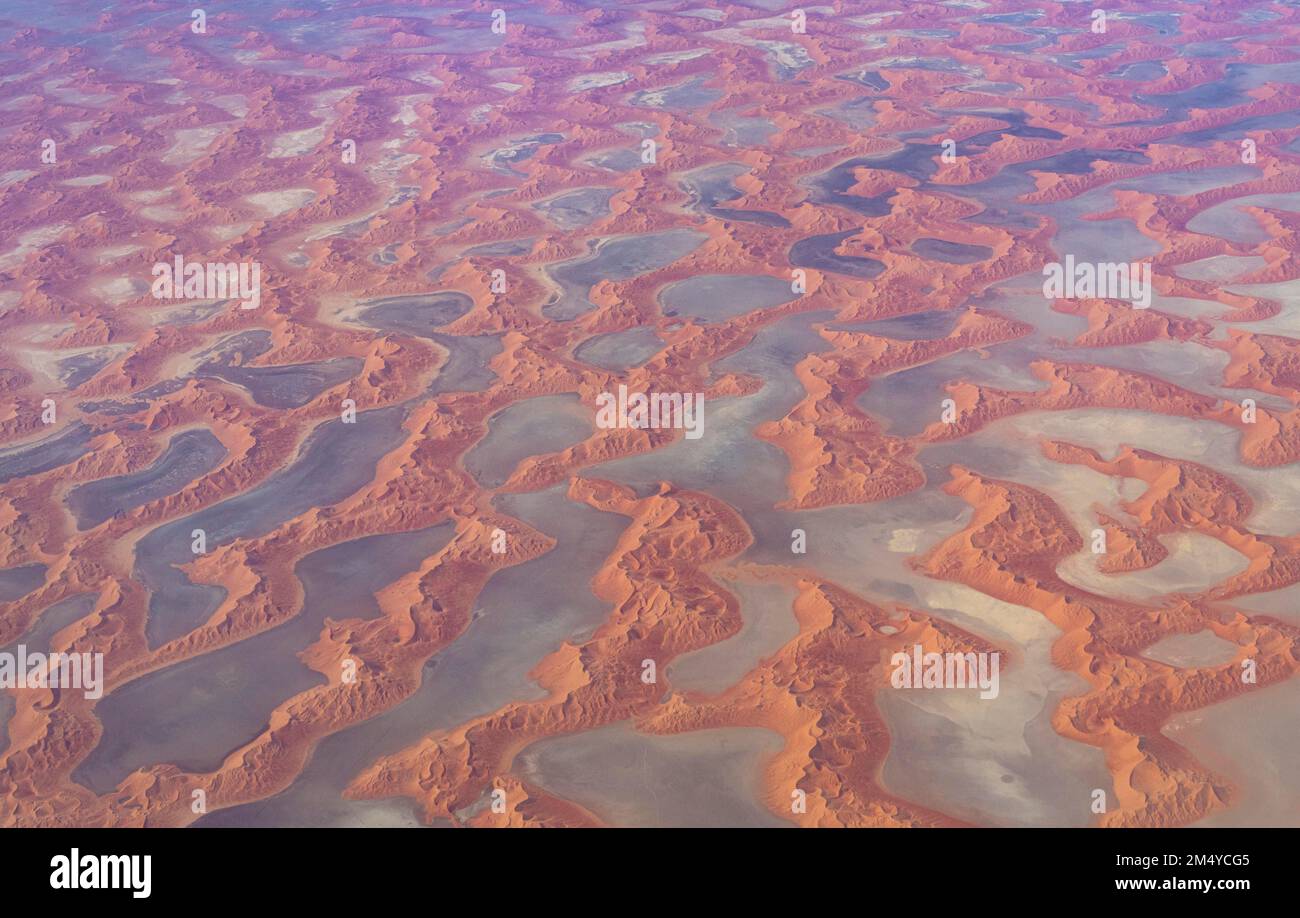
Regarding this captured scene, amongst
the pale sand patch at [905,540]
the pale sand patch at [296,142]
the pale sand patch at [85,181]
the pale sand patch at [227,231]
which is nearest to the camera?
the pale sand patch at [905,540]

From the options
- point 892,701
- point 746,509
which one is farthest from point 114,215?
point 892,701

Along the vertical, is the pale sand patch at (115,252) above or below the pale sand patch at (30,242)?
Result: below

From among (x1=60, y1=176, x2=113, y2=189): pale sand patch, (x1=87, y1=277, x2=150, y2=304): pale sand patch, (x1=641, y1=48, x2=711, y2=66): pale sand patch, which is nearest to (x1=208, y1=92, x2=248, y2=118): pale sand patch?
(x1=60, y1=176, x2=113, y2=189): pale sand patch

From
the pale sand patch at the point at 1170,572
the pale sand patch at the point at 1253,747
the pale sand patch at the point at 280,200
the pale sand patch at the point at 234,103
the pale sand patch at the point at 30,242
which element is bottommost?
the pale sand patch at the point at 1253,747

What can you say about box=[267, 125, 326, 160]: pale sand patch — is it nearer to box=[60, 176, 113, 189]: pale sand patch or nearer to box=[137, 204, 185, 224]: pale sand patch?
box=[137, 204, 185, 224]: pale sand patch

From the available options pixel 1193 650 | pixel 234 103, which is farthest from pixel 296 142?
pixel 1193 650

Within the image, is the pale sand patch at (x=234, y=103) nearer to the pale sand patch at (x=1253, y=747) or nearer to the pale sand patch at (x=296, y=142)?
the pale sand patch at (x=296, y=142)

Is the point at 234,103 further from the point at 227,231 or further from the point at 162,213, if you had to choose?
the point at 227,231

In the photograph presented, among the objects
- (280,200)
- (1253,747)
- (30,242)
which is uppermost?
(280,200)

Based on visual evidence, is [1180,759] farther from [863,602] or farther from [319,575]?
[319,575]

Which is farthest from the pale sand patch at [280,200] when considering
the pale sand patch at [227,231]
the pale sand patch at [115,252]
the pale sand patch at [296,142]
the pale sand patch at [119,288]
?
the pale sand patch at [119,288]

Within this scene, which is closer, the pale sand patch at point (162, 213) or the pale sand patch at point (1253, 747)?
the pale sand patch at point (1253, 747)

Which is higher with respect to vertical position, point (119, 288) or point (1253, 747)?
point (119, 288)
